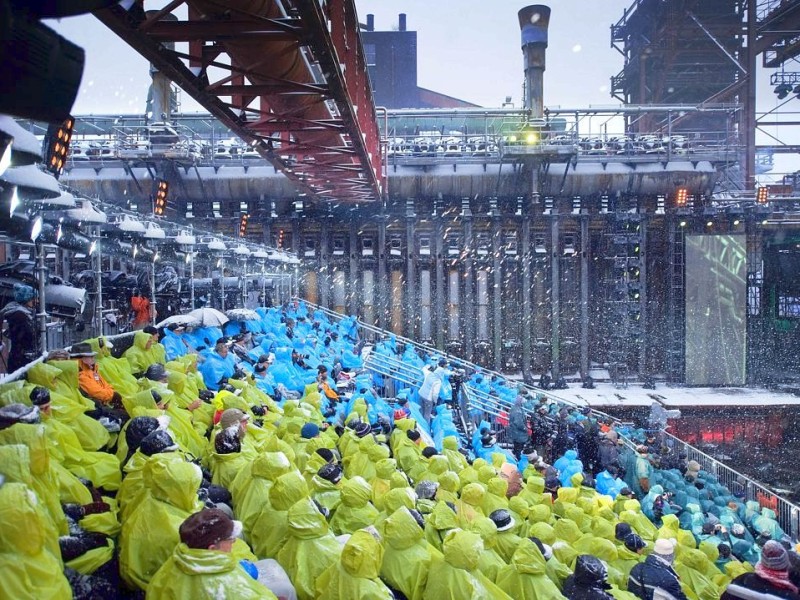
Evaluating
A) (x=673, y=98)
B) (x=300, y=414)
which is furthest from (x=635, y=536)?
(x=673, y=98)

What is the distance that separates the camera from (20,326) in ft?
23.1

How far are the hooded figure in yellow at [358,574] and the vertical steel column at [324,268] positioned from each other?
66.9 feet

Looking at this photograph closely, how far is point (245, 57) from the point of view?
6941 mm

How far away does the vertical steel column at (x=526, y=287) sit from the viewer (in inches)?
904

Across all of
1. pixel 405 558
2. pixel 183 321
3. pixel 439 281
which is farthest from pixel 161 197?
pixel 405 558

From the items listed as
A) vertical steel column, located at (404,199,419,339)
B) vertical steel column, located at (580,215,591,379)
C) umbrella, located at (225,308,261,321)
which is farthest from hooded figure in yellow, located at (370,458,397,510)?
vertical steel column, located at (580,215,591,379)

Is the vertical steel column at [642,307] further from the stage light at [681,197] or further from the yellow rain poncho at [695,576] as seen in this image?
the yellow rain poncho at [695,576]

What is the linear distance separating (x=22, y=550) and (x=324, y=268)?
21.5 m

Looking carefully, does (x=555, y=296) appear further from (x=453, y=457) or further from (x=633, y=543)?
(x=633, y=543)

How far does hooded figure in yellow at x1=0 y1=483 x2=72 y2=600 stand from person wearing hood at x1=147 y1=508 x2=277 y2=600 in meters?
0.52

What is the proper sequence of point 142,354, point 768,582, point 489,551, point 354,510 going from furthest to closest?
1. point 142,354
2. point 354,510
3. point 489,551
4. point 768,582

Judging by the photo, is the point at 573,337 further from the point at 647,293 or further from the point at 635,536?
the point at 635,536

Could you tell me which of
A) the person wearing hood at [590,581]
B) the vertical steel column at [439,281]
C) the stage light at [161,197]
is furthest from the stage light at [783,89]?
the person wearing hood at [590,581]

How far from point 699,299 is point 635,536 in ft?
61.9
